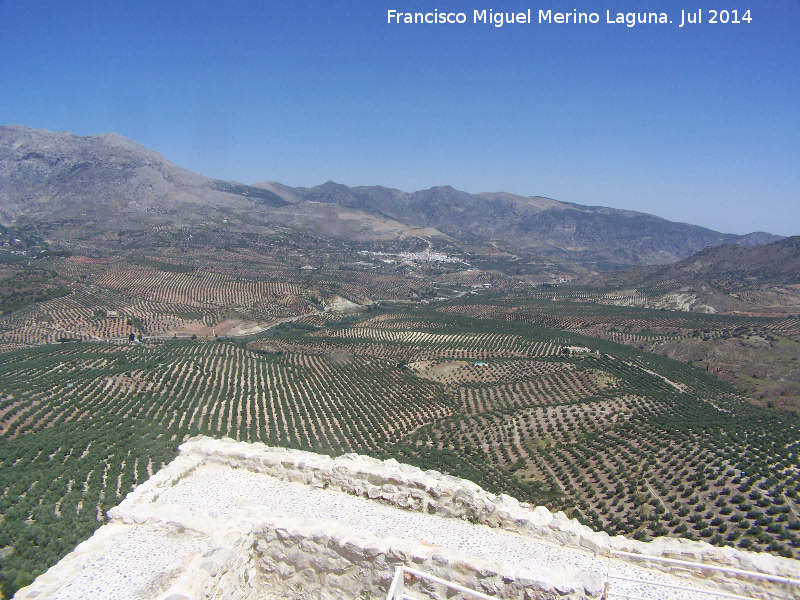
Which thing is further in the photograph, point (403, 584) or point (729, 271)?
point (729, 271)

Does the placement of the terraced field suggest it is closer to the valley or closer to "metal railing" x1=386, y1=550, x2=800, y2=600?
the valley

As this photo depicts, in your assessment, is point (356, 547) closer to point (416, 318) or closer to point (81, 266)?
point (416, 318)

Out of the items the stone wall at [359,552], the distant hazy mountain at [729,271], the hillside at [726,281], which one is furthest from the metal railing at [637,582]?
the distant hazy mountain at [729,271]

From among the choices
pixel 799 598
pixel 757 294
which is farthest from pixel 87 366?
pixel 757 294

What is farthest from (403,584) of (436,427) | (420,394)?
(420,394)

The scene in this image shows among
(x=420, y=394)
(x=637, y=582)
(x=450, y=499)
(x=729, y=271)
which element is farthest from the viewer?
(x=729, y=271)

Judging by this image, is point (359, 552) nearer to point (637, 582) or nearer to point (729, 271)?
point (637, 582)

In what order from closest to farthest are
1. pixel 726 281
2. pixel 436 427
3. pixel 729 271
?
pixel 436 427 → pixel 726 281 → pixel 729 271

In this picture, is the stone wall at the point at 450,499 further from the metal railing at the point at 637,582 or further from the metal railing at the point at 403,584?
the metal railing at the point at 403,584

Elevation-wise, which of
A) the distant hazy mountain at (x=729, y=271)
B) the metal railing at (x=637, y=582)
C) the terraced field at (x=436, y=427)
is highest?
the distant hazy mountain at (x=729, y=271)
